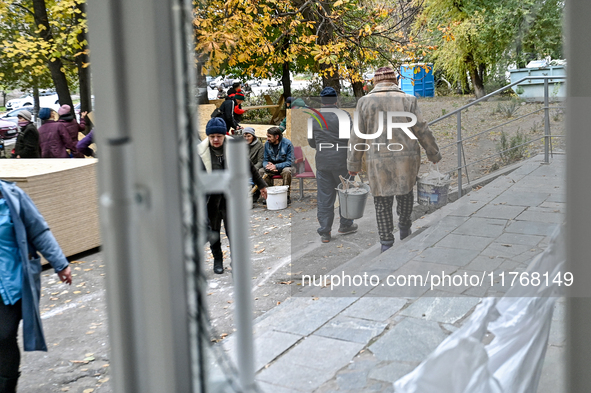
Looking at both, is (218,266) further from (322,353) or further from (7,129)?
(7,129)

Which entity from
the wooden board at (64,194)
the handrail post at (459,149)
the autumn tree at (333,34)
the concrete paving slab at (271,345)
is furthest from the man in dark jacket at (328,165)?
the concrete paving slab at (271,345)

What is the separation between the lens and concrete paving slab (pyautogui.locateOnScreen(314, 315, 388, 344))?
4.31 metres

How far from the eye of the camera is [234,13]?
841 centimetres

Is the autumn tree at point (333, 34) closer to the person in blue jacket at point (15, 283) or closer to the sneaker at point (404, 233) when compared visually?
the sneaker at point (404, 233)

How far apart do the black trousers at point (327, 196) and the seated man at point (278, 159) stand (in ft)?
6.69

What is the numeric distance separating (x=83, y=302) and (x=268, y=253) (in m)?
2.22

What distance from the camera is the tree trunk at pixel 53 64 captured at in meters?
12.8

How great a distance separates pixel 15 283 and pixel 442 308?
307cm

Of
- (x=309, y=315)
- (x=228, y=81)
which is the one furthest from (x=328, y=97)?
(x=228, y=81)

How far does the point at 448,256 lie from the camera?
19.6 ft

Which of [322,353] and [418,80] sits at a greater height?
[418,80]

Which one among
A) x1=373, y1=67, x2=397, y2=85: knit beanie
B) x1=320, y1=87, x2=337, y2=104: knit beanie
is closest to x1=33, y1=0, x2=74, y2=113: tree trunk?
x1=320, y1=87, x2=337, y2=104: knit beanie

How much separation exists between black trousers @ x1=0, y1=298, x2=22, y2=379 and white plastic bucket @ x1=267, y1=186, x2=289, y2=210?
5.66 m

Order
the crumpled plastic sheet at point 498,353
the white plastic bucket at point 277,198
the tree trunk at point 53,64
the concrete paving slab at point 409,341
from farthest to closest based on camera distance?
the tree trunk at point 53,64 < the white plastic bucket at point 277,198 < the concrete paving slab at point 409,341 < the crumpled plastic sheet at point 498,353
